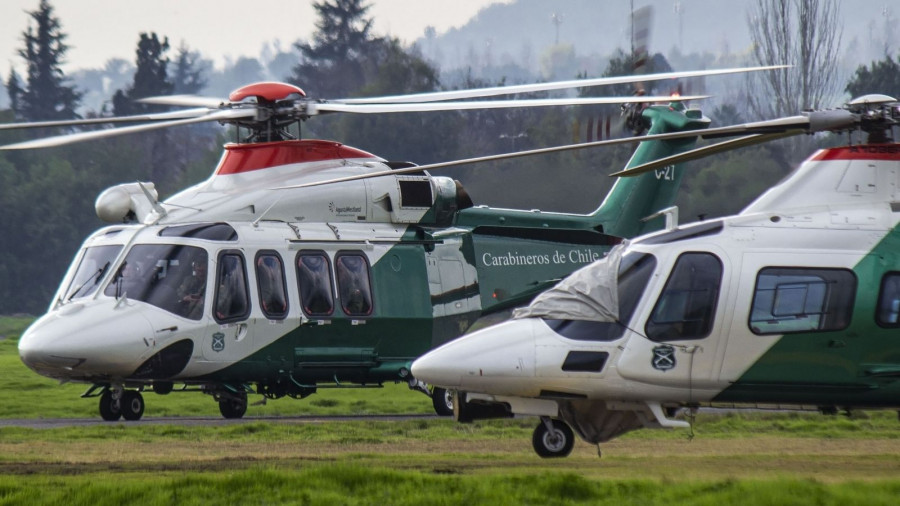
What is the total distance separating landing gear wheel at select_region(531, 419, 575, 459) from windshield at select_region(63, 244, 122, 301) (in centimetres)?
567

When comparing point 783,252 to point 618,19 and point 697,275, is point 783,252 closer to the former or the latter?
point 697,275

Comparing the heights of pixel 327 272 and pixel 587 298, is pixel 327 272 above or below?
below

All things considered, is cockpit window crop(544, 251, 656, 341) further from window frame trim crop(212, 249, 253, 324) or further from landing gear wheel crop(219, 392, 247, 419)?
landing gear wheel crop(219, 392, 247, 419)

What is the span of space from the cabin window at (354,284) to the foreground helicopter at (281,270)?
0.04 ft

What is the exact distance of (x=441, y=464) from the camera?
1083 cm

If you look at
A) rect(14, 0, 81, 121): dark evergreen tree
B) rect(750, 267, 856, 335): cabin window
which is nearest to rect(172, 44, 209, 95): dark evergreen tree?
rect(14, 0, 81, 121): dark evergreen tree

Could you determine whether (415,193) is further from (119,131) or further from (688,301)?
(688,301)

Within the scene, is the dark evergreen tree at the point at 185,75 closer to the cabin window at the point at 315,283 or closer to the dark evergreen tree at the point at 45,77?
the dark evergreen tree at the point at 45,77

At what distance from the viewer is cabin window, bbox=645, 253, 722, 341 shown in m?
10.9

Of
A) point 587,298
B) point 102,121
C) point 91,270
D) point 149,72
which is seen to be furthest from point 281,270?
point 149,72

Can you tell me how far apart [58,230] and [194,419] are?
34539 millimetres

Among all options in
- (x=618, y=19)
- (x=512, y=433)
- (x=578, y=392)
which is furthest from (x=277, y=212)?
(x=618, y=19)

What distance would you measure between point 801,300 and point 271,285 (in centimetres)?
629

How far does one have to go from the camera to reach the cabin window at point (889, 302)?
36.0ft
